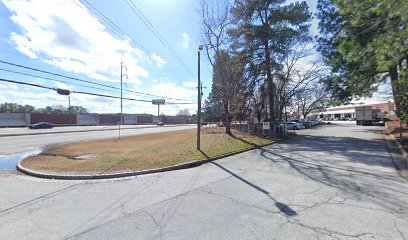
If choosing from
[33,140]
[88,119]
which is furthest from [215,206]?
[88,119]

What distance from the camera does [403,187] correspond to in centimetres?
640

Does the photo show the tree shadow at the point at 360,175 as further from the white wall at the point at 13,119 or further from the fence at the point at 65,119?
the white wall at the point at 13,119

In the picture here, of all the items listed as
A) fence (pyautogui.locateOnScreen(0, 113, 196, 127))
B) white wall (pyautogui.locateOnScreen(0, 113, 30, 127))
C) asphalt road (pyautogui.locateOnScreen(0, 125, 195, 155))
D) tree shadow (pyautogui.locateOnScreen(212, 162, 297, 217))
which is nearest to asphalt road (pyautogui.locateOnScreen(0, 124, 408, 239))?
tree shadow (pyautogui.locateOnScreen(212, 162, 297, 217))

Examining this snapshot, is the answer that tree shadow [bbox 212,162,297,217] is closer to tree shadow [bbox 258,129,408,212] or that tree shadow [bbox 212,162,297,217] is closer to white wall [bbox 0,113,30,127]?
tree shadow [bbox 258,129,408,212]

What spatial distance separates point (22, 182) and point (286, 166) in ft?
30.2

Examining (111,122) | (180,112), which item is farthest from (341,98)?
(180,112)

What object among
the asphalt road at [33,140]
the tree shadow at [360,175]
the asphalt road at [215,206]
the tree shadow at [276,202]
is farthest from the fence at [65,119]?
the tree shadow at [276,202]

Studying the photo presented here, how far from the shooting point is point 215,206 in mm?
5219

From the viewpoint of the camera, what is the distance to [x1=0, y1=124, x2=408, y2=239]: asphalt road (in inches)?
160

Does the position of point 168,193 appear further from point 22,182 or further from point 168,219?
point 22,182

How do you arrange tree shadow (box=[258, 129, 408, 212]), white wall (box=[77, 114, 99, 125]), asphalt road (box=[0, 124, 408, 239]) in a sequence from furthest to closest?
white wall (box=[77, 114, 99, 125]) → tree shadow (box=[258, 129, 408, 212]) → asphalt road (box=[0, 124, 408, 239])

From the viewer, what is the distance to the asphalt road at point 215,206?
4.06 meters

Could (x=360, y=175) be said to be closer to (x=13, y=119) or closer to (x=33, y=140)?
(x=33, y=140)

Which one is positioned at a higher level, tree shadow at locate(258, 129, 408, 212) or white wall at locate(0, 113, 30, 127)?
white wall at locate(0, 113, 30, 127)
